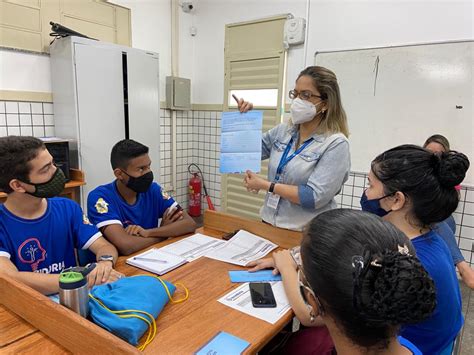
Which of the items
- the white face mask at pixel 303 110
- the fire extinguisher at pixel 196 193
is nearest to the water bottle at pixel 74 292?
the white face mask at pixel 303 110

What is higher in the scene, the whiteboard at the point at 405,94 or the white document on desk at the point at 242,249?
the whiteboard at the point at 405,94

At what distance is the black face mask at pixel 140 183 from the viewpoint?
1940 mm

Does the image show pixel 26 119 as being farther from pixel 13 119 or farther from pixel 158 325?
pixel 158 325

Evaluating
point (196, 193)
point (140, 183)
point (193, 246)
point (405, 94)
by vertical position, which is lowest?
point (196, 193)

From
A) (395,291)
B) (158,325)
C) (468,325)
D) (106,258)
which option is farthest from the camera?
(468,325)

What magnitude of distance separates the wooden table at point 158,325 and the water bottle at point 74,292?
4 centimetres

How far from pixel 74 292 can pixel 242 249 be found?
853mm

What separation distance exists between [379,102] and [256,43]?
1.56 metres

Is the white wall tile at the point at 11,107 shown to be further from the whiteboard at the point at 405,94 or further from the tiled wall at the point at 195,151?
the whiteboard at the point at 405,94

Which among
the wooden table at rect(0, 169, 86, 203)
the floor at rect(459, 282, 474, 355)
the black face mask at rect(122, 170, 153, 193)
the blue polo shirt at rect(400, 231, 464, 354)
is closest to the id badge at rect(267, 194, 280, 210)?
the black face mask at rect(122, 170, 153, 193)

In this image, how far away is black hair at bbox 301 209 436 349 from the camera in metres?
0.65

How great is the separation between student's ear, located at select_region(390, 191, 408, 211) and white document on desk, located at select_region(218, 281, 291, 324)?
507mm

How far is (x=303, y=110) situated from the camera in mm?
1784

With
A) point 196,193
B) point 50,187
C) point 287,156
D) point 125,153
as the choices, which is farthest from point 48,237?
point 196,193
